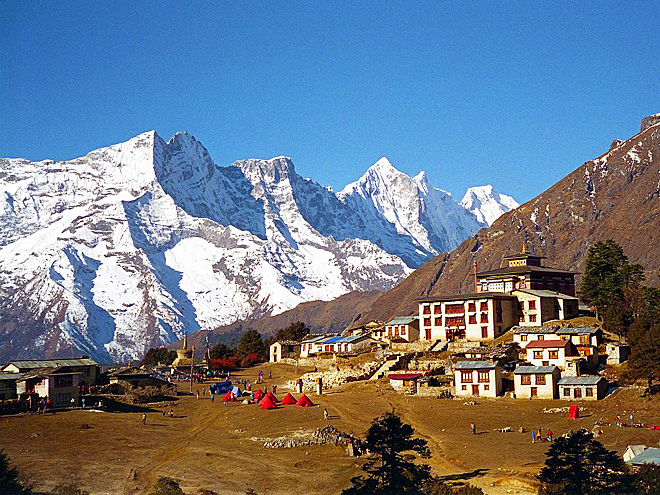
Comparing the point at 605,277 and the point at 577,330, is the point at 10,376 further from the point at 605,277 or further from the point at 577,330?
the point at 605,277

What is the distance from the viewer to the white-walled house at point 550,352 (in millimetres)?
81812

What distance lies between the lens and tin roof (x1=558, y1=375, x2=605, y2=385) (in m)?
74.2

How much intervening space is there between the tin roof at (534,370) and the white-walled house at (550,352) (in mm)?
3498

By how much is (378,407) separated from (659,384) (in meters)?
24.7

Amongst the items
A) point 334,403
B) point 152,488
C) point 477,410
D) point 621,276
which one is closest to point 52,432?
point 152,488

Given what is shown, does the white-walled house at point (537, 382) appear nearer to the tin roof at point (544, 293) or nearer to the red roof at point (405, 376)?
the red roof at point (405, 376)

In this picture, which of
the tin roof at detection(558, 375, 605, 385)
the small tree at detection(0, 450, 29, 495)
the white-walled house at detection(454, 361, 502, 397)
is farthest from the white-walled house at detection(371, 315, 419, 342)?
the small tree at detection(0, 450, 29, 495)

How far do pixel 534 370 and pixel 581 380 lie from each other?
4534 millimetres

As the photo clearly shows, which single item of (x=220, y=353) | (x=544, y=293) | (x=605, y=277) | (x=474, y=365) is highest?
(x=605, y=277)

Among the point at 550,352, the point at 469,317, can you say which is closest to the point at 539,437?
the point at 550,352

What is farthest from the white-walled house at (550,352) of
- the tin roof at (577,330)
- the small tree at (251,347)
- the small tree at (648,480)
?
the small tree at (251,347)

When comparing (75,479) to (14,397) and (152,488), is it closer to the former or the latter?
(152,488)

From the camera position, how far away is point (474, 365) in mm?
81812

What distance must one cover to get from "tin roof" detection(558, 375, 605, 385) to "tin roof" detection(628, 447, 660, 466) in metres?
26.1
